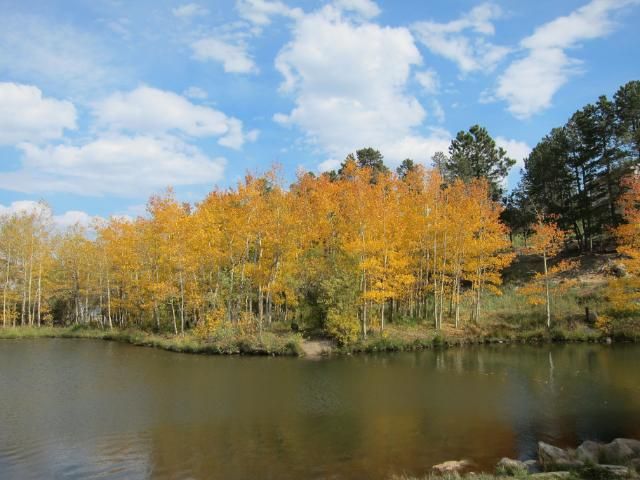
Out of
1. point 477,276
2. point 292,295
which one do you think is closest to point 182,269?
point 292,295

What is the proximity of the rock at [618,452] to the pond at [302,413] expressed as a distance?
250cm

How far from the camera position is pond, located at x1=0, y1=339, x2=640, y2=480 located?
46.1 ft

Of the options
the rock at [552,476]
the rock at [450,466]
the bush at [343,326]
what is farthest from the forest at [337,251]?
the rock at [552,476]

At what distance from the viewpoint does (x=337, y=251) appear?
1599 inches

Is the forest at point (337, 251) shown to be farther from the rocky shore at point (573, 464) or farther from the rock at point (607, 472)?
the rock at point (607, 472)

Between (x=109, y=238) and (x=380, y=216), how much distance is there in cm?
2808

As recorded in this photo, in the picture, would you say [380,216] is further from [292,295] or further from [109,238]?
[109,238]

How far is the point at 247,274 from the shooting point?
38.5 metres

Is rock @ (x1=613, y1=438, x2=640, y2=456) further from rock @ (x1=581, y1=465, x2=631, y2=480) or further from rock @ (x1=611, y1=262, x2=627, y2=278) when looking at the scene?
rock @ (x1=611, y1=262, x2=627, y2=278)

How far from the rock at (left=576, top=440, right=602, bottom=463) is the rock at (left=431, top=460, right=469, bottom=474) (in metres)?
2.94

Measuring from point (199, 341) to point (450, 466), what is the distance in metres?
27.5

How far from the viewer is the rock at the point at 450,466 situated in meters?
12.6

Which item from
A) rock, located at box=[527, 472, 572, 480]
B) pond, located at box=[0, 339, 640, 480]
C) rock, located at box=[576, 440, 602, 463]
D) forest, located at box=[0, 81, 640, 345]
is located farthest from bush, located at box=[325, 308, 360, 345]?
rock, located at box=[527, 472, 572, 480]

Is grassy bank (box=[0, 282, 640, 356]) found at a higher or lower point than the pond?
higher
